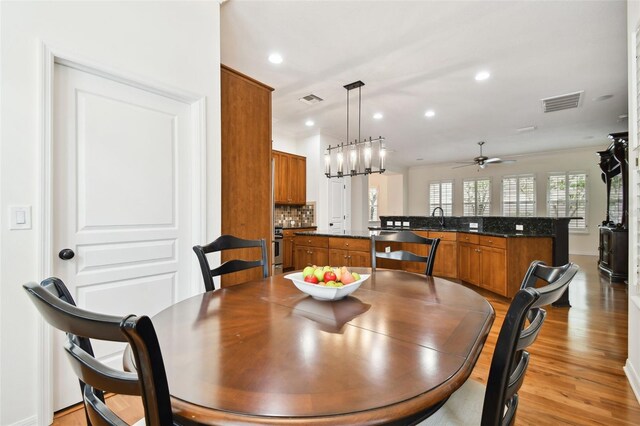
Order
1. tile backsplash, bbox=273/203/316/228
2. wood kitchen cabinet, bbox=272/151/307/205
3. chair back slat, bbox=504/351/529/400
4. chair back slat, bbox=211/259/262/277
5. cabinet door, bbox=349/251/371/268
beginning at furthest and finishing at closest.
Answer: tile backsplash, bbox=273/203/316/228 → wood kitchen cabinet, bbox=272/151/307/205 → cabinet door, bbox=349/251/371/268 → chair back slat, bbox=211/259/262/277 → chair back slat, bbox=504/351/529/400

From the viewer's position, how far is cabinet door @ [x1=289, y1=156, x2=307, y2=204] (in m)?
6.04

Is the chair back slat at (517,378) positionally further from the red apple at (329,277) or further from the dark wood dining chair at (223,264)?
the dark wood dining chair at (223,264)

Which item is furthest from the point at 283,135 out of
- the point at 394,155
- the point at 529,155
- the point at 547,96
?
the point at 529,155

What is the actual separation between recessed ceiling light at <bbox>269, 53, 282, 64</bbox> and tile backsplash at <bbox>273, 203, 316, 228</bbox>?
323 centimetres

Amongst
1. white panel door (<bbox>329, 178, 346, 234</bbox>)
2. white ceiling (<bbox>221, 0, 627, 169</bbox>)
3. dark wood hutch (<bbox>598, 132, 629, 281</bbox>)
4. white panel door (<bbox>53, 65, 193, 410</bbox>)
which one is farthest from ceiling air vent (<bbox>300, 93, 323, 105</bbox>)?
dark wood hutch (<bbox>598, 132, 629, 281</bbox>)

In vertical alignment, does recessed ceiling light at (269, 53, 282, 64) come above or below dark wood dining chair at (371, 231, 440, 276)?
→ above

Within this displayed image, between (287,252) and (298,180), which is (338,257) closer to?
(287,252)

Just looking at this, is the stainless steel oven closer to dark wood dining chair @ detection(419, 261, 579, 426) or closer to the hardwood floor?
the hardwood floor

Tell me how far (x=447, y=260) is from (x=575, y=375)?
2743mm

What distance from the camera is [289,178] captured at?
597 cm

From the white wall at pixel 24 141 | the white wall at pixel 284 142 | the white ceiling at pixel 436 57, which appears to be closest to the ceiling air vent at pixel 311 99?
the white ceiling at pixel 436 57

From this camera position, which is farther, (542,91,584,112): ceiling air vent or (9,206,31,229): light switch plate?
(542,91,584,112): ceiling air vent

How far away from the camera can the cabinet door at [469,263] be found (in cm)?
447

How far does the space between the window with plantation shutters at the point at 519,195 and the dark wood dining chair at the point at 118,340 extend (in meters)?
9.99
